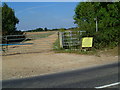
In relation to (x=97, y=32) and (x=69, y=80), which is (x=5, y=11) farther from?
(x=69, y=80)

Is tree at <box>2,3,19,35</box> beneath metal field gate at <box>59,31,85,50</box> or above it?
above

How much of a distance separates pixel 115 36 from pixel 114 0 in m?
3.56

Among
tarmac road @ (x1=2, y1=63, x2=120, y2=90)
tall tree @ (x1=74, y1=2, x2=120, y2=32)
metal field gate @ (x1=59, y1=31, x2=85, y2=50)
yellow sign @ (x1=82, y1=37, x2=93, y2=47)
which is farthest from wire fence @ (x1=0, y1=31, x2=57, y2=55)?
tarmac road @ (x1=2, y1=63, x2=120, y2=90)

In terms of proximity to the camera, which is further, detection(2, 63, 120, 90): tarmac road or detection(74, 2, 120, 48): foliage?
detection(74, 2, 120, 48): foliage

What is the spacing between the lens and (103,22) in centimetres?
1714

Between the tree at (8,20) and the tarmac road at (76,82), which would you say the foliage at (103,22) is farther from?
the tree at (8,20)

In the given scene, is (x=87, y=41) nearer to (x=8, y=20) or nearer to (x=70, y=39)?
(x=70, y=39)

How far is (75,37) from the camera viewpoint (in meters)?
15.7

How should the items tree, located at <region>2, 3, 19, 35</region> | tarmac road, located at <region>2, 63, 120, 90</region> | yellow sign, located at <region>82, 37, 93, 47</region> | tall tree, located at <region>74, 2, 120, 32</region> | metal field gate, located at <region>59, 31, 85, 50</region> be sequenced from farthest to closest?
tree, located at <region>2, 3, 19, 35</region>, tall tree, located at <region>74, 2, 120, 32</region>, metal field gate, located at <region>59, 31, 85, 50</region>, yellow sign, located at <region>82, 37, 93, 47</region>, tarmac road, located at <region>2, 63, 120, 90</region>

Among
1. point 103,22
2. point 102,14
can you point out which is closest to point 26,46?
point 103,22

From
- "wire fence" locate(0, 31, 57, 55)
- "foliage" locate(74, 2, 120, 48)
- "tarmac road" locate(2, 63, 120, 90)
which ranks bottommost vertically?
"tarmac road" locate(2, 63, 120, 90)

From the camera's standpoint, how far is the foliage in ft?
51.7

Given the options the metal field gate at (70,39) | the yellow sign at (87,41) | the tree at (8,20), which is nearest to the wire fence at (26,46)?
the metal field gate at (70,39)

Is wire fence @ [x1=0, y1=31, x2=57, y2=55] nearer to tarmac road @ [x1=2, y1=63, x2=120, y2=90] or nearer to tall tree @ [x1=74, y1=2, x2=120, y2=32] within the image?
tall tree @ [x1=74, y1=2, x2=120, y2=32]
